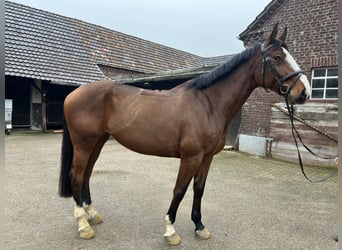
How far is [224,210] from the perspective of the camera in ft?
11.0

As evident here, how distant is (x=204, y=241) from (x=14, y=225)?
6.54 feet

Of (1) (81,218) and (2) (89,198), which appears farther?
(2) (89,198)

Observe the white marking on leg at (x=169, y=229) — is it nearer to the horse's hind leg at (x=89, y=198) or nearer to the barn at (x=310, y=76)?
the horse's hind leg at (x=89, y=198)

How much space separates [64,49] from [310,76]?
34.8 feet

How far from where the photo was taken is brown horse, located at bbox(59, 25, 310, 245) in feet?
7.83

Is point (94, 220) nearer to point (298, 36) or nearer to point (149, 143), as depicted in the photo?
point (149, 143)

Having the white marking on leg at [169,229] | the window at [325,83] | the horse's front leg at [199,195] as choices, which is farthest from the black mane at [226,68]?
the window at [325,83]

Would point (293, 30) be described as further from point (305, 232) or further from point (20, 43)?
point (20, 43)

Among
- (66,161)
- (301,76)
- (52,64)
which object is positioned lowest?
(66,161)

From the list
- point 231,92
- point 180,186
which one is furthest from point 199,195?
point 231,92

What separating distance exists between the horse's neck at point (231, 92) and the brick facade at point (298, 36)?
4543mm

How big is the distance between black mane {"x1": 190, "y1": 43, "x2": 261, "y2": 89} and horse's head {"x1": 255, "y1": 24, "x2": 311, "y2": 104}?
0.39 feet

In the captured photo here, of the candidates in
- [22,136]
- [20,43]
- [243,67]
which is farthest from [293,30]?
[20,43]

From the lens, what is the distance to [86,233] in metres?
2.54
